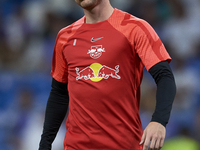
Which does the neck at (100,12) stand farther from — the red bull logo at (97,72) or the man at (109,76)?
the red bull logo at (97,72)

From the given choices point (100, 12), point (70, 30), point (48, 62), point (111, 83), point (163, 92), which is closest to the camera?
point (163, 92)

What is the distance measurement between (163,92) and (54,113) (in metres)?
0.80

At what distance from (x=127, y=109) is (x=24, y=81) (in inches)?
92.5

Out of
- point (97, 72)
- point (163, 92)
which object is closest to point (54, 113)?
point (97, 72)

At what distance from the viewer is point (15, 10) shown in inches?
147

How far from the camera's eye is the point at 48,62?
3543 millimetres

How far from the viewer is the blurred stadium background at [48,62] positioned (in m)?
3.25

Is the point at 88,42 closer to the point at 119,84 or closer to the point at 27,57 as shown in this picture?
the point at 119,84

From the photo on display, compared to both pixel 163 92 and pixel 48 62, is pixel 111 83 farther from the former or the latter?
pixel 48 62

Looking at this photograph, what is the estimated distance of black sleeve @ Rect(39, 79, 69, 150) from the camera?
1769 millimetres

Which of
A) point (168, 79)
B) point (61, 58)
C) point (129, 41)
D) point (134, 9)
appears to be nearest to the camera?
point (168, 79)

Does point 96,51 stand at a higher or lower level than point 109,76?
higher

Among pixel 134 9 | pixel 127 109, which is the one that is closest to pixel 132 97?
pixel 127 109

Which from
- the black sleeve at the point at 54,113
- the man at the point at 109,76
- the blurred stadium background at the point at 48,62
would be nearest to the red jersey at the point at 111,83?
the man at the point at 109,76
